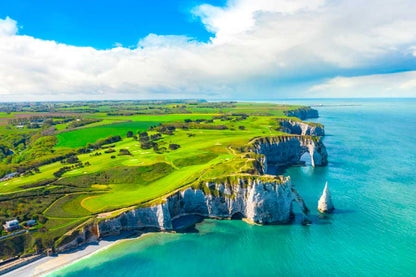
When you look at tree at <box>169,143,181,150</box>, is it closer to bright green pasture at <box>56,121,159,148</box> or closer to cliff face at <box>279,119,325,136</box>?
bright green pasture at <box>56,121,159,148</box>

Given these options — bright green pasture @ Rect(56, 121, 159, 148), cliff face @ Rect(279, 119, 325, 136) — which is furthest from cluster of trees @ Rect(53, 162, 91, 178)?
cliff face @ Rect(279, 119, 325, 136)

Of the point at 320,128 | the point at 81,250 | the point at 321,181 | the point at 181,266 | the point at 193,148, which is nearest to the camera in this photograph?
the point at 181,266

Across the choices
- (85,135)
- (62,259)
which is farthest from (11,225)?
(85,135)

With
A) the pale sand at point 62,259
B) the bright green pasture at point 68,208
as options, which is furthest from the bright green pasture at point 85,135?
the pale sand at point 62,259

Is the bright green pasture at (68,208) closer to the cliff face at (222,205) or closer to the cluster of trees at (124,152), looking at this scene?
the cliff face at (222,205)

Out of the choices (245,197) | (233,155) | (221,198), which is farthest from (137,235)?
(233,155)

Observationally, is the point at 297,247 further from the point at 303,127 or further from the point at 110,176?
the point at 303,127

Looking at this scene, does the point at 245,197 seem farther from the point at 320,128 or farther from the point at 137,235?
the point at 320,128
